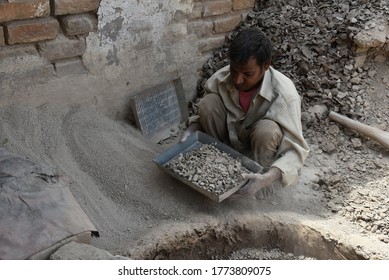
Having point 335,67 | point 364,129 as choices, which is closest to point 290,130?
point 364,129

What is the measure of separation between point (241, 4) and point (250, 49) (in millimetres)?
1194

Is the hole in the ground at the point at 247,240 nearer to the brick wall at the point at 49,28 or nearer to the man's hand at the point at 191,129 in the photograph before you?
the man's hand at the point at 191,129

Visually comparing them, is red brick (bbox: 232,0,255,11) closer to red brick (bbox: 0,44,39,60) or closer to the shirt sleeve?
the shirt sleeve

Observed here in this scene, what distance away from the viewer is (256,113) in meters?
3.58

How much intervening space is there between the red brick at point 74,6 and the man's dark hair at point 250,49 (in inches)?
34.6

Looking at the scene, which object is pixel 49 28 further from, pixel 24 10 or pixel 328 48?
pixel 328 48

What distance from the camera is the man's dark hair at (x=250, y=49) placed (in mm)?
3283

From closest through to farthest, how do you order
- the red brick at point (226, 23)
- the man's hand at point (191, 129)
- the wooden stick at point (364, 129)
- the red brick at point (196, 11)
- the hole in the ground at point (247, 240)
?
1. the hole in the ground at point (247, 240)
2. the man's hand at point (191, 129)
3. the wooden stick at point (364, 129)
4. the red brick at point (196, 11)
5. the red brick at point (226, 23)

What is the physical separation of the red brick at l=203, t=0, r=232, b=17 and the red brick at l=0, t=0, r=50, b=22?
118 cm

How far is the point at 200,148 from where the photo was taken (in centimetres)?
359

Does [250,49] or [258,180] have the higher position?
[250,49]

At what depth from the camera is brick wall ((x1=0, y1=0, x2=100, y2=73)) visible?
336 cm

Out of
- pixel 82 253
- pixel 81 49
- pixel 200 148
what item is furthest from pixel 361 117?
pixel 82 253

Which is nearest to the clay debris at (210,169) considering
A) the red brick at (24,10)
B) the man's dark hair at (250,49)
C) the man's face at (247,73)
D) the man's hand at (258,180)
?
the man's hand at (258,180)
